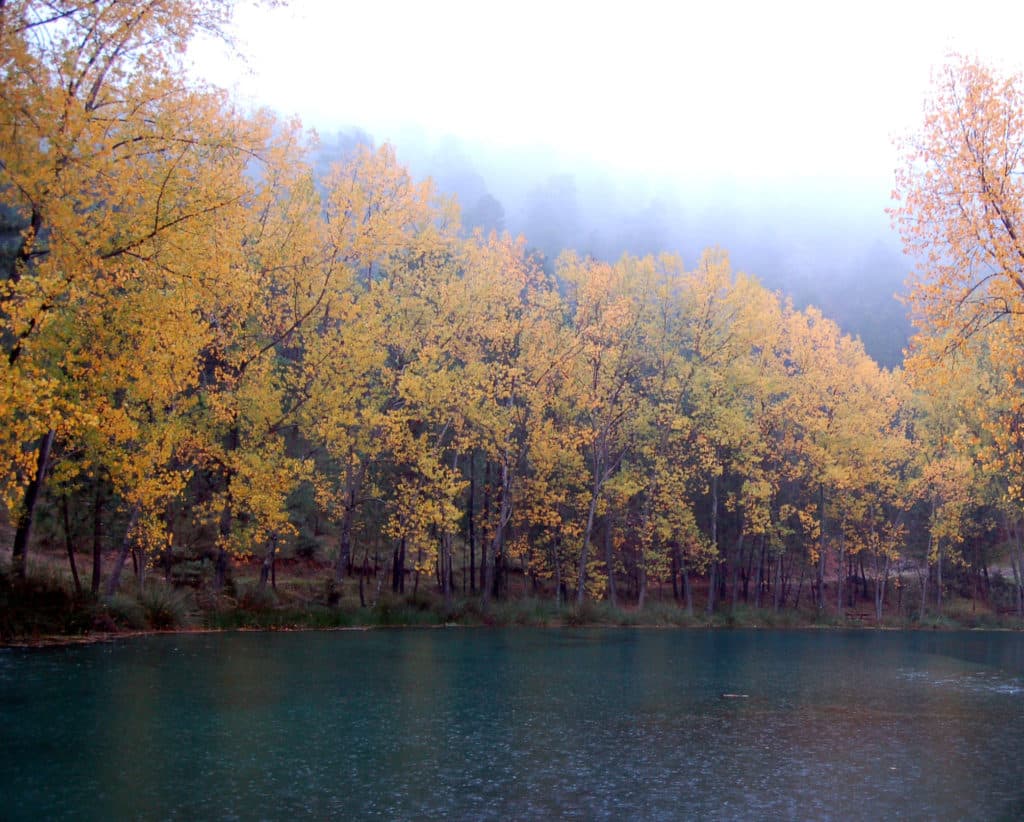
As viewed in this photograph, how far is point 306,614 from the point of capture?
26734mm

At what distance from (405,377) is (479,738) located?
19.8 metres

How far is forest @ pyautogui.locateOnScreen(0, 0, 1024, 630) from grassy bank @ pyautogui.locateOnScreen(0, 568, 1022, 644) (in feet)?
A: 1.52

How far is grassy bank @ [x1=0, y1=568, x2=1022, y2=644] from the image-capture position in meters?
19.3

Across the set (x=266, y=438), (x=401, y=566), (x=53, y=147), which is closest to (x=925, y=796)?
(x=53, y=147)

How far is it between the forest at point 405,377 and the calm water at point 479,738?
4166 mm

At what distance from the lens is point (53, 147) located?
11273mm

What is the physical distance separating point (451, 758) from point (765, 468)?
37684mm

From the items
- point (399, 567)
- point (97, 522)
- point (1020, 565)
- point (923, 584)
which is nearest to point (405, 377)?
point (97, 522)

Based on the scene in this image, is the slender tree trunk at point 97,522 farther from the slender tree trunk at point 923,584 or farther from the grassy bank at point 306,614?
the slender tree trunk at point 923,584

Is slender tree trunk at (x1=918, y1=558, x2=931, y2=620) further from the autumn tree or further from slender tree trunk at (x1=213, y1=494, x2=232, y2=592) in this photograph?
the autumn tree

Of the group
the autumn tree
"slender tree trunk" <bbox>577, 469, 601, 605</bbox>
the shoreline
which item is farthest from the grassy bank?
the autumn tree

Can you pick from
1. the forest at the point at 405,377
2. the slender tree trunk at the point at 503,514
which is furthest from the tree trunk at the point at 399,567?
the slender tree trunk at the point at 503,514

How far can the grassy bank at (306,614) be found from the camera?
63.4ft

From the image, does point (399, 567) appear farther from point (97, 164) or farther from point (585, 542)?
point (97, 164)
